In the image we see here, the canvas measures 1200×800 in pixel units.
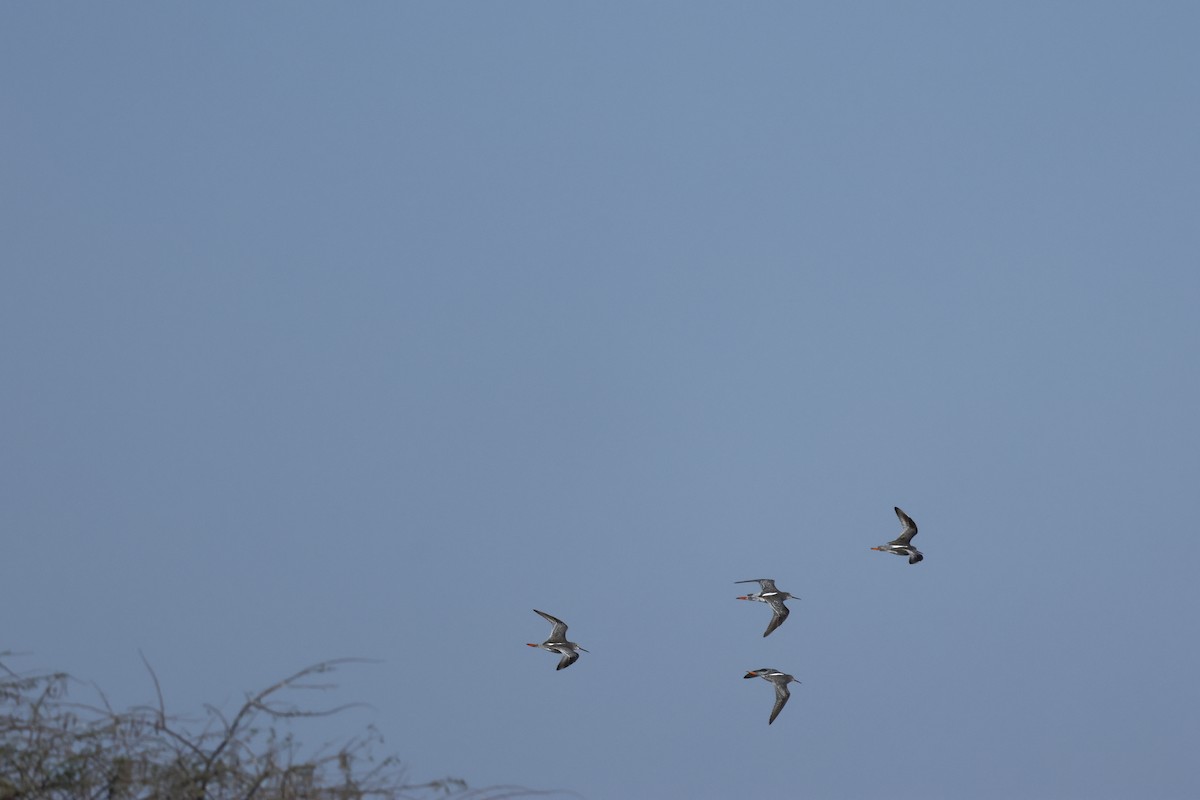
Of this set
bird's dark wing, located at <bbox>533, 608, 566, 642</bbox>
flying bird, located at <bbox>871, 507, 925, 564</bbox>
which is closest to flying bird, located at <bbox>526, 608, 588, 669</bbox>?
bird's dark wing, located at <bbox>533, 608, 566, 642</bbox>

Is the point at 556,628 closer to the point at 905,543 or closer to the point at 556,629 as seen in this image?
the point at 556,629

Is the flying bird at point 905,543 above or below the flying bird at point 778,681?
above

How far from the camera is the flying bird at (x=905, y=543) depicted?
1918 inches

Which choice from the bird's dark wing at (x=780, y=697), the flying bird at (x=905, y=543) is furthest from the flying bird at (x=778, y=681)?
the flying bird at (x=905, y=543)

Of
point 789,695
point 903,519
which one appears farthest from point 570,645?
point 903,519

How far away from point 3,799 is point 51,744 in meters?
0.61

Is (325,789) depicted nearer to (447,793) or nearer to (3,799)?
(447,793)

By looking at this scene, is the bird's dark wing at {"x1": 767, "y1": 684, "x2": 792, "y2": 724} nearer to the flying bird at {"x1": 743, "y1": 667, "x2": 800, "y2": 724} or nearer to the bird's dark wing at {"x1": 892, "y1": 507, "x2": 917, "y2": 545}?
the flying bird at {"x1": 743, "y1": 667, "x2": 800, "y2": 724}

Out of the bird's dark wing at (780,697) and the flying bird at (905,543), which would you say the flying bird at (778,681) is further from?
the flying bird at (905,543)

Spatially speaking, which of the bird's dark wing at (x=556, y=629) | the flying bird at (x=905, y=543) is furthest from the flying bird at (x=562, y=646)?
the flying bird at (x=905, y=543)

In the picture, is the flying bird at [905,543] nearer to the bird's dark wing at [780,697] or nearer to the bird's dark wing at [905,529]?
the bird's dark wing at [905,529]

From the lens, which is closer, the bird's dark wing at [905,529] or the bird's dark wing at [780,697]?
the bird's dark wing at [780,697]

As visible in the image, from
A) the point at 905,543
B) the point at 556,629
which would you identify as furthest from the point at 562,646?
the point at 905,543

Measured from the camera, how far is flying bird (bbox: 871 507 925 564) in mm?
48719
